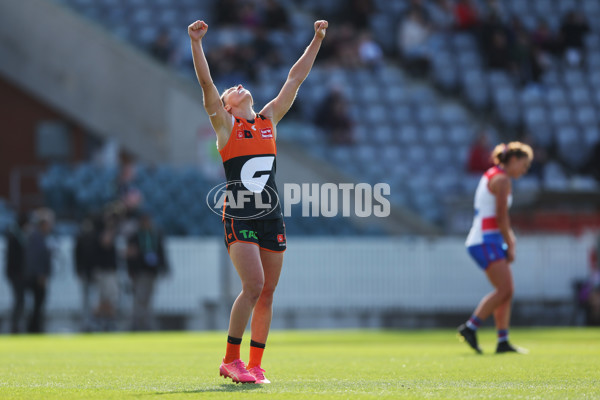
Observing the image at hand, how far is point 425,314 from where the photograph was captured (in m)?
20.7

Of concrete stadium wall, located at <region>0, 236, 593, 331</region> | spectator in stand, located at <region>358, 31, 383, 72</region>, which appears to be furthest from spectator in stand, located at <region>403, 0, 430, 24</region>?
concrete stadium wall, located at <region>0, 236, 593, 331</region>

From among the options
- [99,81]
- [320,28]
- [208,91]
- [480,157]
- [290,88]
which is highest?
[99,81]

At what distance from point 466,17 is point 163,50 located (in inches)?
291

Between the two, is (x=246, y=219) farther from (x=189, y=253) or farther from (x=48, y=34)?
(x=48, y=34)

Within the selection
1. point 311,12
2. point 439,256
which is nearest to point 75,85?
point 311,12

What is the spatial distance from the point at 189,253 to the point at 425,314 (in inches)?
186

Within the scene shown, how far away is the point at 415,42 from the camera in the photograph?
82.0 feet

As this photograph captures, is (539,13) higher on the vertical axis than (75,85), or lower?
higher

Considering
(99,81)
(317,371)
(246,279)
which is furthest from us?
(99,81)

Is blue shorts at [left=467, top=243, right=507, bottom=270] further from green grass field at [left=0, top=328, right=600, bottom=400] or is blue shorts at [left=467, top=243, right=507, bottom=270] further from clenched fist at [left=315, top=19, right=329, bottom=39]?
clenched fist at [left=315, top=19, right=329, bottom=39]

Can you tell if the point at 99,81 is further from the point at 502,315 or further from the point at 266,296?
the point at 266,296

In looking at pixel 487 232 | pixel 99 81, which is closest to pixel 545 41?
pixel 99 81

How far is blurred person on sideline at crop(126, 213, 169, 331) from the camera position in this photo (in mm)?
18969

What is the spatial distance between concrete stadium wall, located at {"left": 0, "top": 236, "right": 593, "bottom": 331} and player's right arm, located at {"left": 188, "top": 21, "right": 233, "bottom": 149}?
12.4 meters
